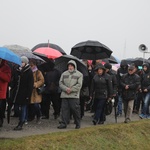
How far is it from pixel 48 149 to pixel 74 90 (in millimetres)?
2367

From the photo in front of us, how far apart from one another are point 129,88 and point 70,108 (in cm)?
226

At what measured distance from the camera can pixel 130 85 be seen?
977 cm

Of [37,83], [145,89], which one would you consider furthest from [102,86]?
[145,89]

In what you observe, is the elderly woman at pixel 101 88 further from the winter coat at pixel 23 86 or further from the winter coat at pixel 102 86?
the winter coat at pixel 23 86

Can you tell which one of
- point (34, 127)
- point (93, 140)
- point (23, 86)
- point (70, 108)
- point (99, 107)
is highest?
point (23, 86)

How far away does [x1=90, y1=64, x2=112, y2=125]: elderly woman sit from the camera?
9148mm

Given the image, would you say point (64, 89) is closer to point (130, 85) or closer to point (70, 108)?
point (70, 108)

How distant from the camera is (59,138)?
6.50m

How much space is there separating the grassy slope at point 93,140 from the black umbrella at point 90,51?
2897 mm

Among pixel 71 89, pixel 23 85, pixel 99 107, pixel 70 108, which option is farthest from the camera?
pixel 99 107

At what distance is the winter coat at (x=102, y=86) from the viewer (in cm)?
915

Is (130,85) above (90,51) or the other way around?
the other way around

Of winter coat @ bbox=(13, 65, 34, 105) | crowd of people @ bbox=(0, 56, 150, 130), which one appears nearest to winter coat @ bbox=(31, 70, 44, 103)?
crowd of people @ bbox=(0, 56, 150, 130)

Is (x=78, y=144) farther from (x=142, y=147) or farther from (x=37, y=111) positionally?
(x=37, y=111)
